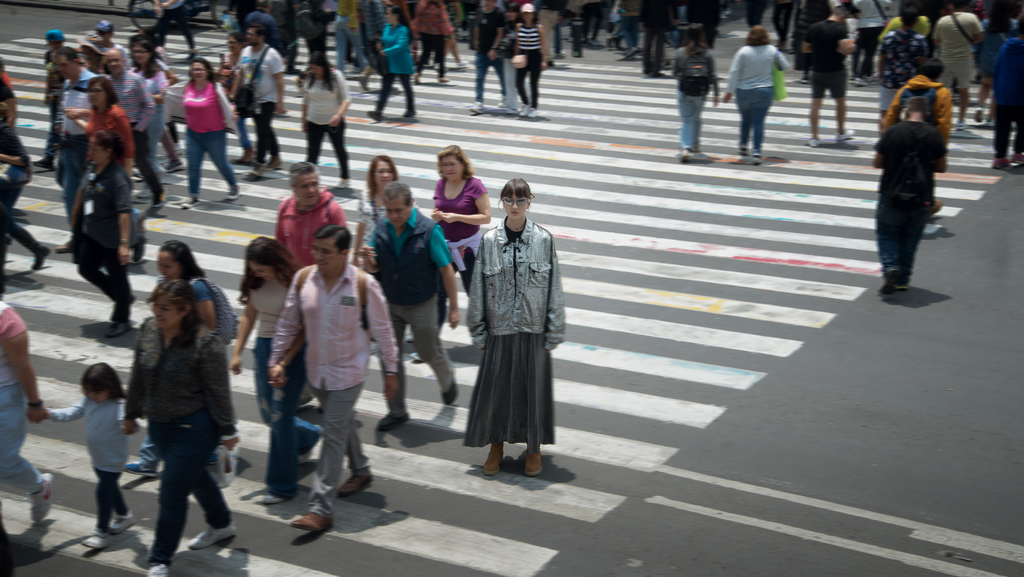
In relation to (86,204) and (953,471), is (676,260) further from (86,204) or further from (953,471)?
(86,204)

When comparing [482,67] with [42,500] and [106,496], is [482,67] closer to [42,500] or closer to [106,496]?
[42,500]

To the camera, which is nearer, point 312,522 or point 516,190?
point 312,522

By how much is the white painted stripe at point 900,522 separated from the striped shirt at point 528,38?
12.1 meters

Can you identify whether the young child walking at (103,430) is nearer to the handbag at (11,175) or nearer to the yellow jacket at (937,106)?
the handbag at (11,175)

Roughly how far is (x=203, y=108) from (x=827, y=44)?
9.20m

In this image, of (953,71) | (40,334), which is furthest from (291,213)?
(953,71)

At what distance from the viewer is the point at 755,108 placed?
46.7 feet

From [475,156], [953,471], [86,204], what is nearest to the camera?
[953,471]

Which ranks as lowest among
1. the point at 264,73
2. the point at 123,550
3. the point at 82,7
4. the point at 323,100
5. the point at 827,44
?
the point at 123,550

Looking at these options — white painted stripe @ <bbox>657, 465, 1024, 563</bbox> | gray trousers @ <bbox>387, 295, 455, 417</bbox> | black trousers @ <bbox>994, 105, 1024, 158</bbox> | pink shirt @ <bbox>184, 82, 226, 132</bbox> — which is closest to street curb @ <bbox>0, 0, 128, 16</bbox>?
pink shirt @ <bbox>184, 82, 226, 132</bbox>

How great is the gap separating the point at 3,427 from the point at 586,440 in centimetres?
372

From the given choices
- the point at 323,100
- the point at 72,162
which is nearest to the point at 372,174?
the point at 72,162

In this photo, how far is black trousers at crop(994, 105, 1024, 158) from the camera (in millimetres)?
13570

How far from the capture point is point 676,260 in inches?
426
